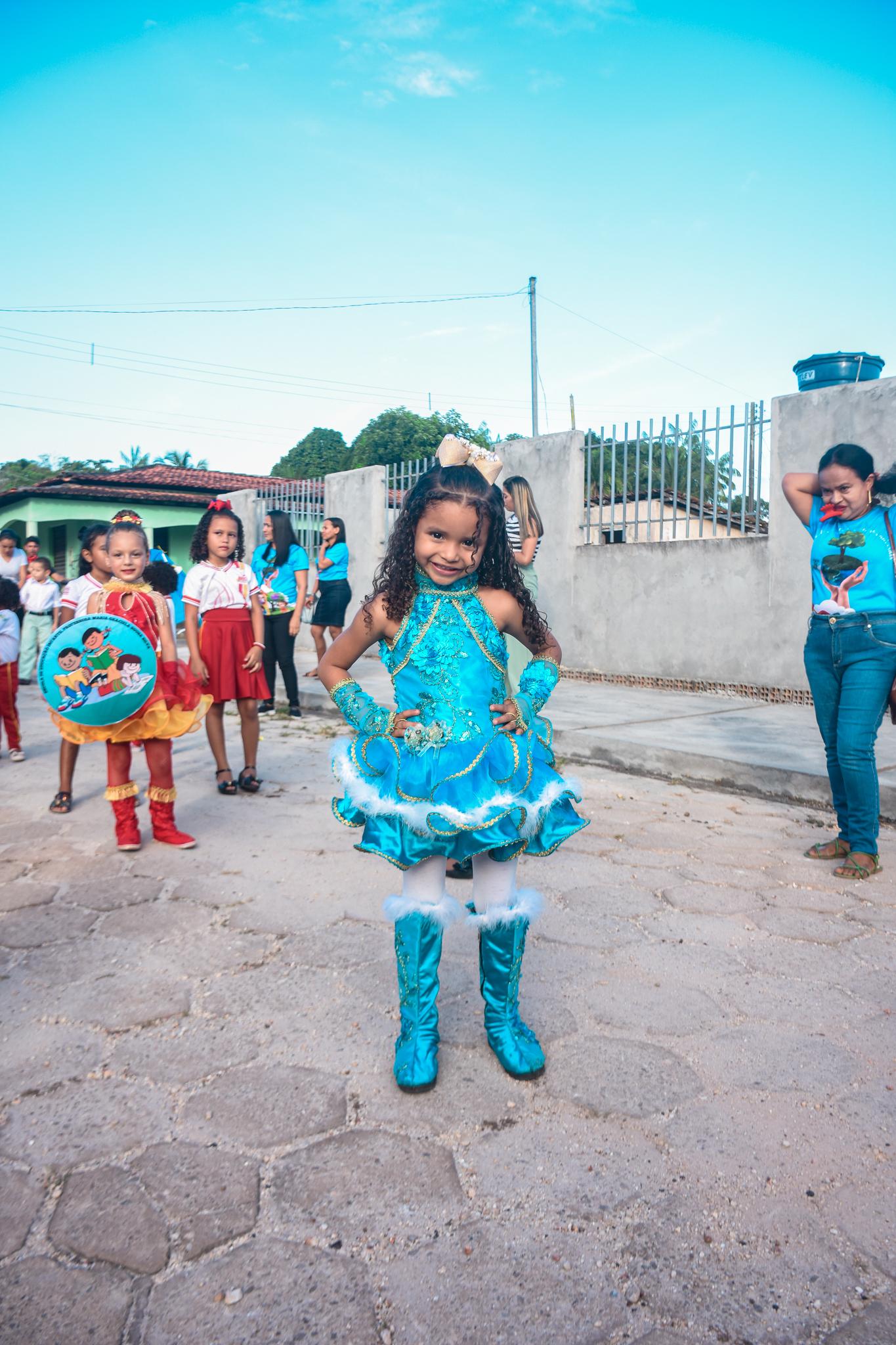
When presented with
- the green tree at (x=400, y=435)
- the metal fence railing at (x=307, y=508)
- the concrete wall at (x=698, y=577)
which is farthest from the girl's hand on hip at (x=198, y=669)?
the green tree at (x=400, y=435)

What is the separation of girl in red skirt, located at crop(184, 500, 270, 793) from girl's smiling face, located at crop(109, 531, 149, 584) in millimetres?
752

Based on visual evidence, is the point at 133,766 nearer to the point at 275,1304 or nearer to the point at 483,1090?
the point at 483,1090

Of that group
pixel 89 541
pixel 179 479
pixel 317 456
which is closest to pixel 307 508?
pixel 89 541

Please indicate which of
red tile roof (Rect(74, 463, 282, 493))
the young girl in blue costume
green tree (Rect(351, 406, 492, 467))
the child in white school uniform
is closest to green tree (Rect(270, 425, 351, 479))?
green tree (Rect(351, 406, 492, 467))

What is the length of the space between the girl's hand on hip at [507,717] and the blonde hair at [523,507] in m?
3.23

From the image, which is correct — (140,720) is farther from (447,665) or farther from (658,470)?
(658,470)

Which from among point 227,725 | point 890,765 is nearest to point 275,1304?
point 890,765

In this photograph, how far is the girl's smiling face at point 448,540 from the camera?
2221mm

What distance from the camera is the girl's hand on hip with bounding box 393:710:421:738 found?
220cm

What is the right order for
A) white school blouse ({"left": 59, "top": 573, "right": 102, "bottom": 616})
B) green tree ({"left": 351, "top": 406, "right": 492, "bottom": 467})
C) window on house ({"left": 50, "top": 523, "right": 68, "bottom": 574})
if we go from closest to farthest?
white school blouse ({"left": 59, "top": 573, "right": 102, "bottom": 616}), window on house ({"left": 50, "top": 523, "right": 68, "bottom": 574}), green tree ({"left": 351, "top": 406, "right": 492, "bottom": 467})

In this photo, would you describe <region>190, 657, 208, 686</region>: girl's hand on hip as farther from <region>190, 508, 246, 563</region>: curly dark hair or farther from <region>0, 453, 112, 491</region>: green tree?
<region>0, 453, 112, 491</region>: green tree

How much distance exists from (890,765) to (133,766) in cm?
450

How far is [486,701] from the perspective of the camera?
2248mm

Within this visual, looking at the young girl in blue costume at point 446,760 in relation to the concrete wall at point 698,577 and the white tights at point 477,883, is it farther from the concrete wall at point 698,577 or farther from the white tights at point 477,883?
the concrete wall at point 698,577
